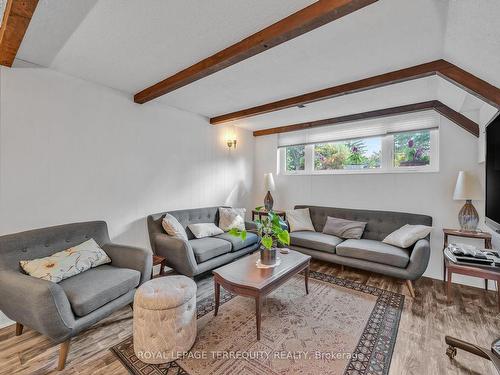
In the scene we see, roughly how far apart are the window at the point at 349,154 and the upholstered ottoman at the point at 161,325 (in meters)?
3.39

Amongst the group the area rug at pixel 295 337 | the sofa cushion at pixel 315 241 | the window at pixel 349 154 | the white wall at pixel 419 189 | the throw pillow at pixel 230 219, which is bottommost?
the area rug at pixel 295 337

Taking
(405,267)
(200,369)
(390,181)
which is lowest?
(200,369)

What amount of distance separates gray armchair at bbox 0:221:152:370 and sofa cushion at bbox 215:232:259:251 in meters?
1.29

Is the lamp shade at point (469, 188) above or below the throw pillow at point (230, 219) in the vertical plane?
above

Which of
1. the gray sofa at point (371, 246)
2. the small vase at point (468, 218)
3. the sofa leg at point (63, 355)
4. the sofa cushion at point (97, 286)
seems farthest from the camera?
the small vase at point (468, 218)

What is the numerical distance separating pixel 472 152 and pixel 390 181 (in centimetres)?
97

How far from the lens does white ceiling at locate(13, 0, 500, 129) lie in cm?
150

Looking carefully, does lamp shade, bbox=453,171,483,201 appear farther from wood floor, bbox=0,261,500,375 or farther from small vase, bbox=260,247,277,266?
small vase, bbox=260,247,277,266

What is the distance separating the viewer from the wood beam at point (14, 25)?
139 centimetres

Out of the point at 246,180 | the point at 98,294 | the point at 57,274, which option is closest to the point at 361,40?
the point at 98,294

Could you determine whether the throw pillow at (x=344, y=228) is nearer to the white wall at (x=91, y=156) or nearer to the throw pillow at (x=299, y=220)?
the throw pillow at (x=299, y=220)

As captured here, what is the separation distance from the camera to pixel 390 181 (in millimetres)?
3535

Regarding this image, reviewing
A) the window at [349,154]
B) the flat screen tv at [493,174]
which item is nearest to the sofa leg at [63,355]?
the flat screen tv at [493,174]

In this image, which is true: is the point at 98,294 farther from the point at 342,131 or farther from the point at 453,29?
the point at 342,131
